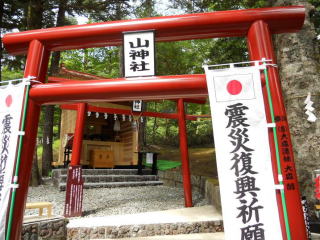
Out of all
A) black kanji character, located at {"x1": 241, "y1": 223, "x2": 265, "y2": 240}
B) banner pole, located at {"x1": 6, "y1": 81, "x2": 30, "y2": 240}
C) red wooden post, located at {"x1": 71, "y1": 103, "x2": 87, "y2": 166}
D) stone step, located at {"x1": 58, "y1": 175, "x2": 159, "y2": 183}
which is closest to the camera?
black kanji character, located at {"x1": 241, "y1": 223, "x2": 265, "y2": 240}

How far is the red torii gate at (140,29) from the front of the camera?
273cm

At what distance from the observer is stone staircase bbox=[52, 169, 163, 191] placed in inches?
352

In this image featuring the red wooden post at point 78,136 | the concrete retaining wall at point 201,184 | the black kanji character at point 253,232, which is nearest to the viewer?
the black kanji character at point 253,232

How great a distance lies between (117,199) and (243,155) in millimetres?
5693

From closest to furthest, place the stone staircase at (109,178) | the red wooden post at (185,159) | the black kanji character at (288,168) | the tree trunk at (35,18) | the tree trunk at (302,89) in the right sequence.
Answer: the black kanji character at (288,168)
the tree trunk at (302,89)
the red wooden post at (185,159)
the stone staircase at (109,178)
the tree trunk at (35,18)

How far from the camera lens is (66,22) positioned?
11.8 meters

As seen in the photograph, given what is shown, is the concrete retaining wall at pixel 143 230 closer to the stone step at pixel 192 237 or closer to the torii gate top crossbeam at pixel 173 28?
the stone step at pixel 192 237

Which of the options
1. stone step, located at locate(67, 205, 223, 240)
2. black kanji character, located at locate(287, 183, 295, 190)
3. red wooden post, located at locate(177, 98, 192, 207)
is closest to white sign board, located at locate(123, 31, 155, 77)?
black kanji character, located at locate(287, 183, 295, 190)

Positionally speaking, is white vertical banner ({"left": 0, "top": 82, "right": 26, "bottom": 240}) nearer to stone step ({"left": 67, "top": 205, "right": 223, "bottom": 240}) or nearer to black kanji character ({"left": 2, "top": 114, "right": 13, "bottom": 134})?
black kanji character ({"left": 2, "top": 114, "right": 13, "bottom": 134})

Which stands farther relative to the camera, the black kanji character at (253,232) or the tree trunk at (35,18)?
the tree trunk at (35,18)

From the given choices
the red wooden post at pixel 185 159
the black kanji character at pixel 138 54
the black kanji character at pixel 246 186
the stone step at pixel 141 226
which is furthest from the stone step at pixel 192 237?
the black kanji character at pixel 138 54

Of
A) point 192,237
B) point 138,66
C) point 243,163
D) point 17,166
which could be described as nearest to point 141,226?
point 192,237

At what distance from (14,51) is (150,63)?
1938mm

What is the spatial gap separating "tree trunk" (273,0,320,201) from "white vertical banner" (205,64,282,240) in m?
2.13
